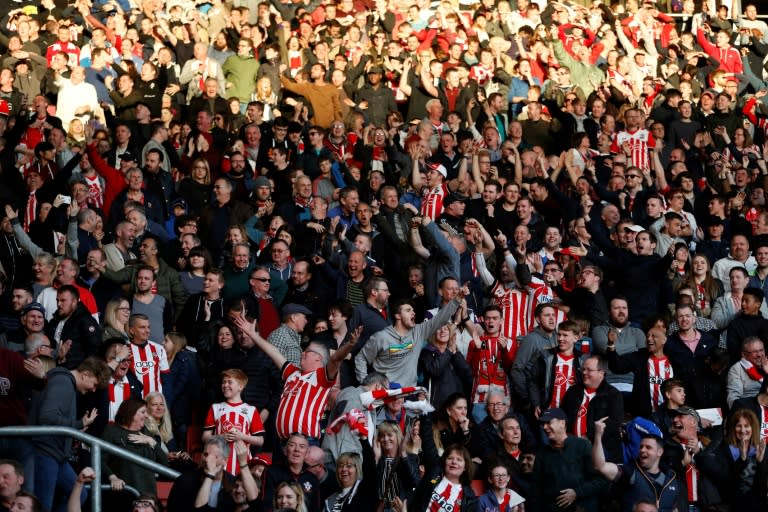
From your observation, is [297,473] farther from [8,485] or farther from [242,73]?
[242,73]

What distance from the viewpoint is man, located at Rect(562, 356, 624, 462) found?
12812 millimetres

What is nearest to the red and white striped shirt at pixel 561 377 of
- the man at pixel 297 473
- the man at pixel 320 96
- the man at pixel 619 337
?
the man at pixel 619 337

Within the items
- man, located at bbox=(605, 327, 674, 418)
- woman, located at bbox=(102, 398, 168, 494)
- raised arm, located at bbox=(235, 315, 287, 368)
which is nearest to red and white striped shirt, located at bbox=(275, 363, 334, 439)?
raised arm, located at bbox=(235, 315, 287, 368)

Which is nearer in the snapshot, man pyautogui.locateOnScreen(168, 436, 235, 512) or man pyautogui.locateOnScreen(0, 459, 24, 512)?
man pyautogui.locateOnScreen(0, 459, 24, 512)

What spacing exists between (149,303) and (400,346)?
2.25m

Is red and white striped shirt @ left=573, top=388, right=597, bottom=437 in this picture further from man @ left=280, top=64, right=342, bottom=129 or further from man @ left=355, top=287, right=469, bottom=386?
man @ left=280, top=64, right=342, bottom=129

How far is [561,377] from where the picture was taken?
13367 mm

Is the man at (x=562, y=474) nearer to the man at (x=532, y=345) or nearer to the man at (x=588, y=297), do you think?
the man at (x=532, y=345)

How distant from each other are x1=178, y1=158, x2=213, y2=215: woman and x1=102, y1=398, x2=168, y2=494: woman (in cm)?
540

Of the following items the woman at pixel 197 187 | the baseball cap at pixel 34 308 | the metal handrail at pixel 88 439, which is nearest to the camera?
the metal handrail at pixel 88 439

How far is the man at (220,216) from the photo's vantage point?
634 inches

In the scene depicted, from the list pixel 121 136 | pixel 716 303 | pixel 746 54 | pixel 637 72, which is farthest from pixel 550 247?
pixel 746 54

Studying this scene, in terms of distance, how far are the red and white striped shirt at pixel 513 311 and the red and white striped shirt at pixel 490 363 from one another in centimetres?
37

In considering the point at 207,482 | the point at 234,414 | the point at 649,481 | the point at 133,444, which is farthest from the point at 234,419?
the point at 649,481
